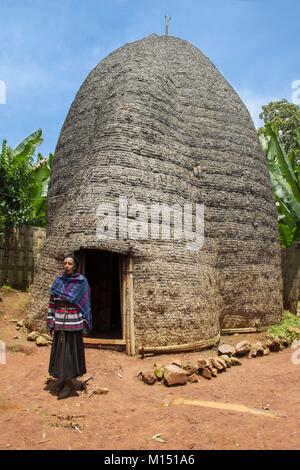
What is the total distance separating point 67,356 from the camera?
18.0 feet

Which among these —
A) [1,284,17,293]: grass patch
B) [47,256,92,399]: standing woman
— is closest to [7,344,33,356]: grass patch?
[47,256,92,399]: standing woman

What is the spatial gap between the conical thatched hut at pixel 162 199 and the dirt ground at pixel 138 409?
0.95m

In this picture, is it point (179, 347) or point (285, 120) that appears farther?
point (285, 120)

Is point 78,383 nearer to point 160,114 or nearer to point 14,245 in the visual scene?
point 160,114

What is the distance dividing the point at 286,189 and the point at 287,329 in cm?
522

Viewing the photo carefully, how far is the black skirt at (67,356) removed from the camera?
18.0ft

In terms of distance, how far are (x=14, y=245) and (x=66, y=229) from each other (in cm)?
426

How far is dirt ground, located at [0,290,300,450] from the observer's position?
414cm

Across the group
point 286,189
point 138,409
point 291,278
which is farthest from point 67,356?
point 286,189

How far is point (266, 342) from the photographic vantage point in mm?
8617
